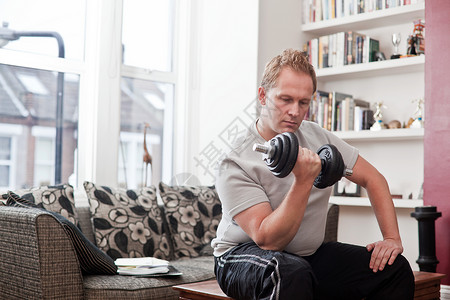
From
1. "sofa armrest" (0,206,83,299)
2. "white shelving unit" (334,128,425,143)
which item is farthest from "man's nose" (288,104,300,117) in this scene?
"white shelving unit" (334,128,425,143)

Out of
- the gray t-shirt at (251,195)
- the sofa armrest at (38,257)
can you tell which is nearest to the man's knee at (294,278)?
the gray t-shirt at (251,195)

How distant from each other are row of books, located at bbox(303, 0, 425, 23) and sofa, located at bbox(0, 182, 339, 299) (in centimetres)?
147

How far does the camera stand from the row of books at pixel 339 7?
3814 millimetres

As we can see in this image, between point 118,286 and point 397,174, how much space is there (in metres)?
2.22

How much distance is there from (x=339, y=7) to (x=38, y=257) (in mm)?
2784

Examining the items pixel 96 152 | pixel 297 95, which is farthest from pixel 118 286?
pixel 96 152

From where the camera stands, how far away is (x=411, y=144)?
3.84m

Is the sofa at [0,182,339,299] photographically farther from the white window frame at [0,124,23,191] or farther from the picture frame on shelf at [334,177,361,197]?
the picture frame on shelf at [334,177,361,197]

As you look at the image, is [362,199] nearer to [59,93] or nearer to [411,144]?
[411,144]

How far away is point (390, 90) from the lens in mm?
3953

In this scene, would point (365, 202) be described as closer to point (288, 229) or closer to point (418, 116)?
point (418, 116)

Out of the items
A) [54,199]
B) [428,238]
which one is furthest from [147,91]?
[428,238]

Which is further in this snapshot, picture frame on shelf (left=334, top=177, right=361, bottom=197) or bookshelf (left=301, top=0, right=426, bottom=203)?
picture frame on shelf (left=334, top=177, right=361, bottom=197)

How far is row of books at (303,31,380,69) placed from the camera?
3.91m
